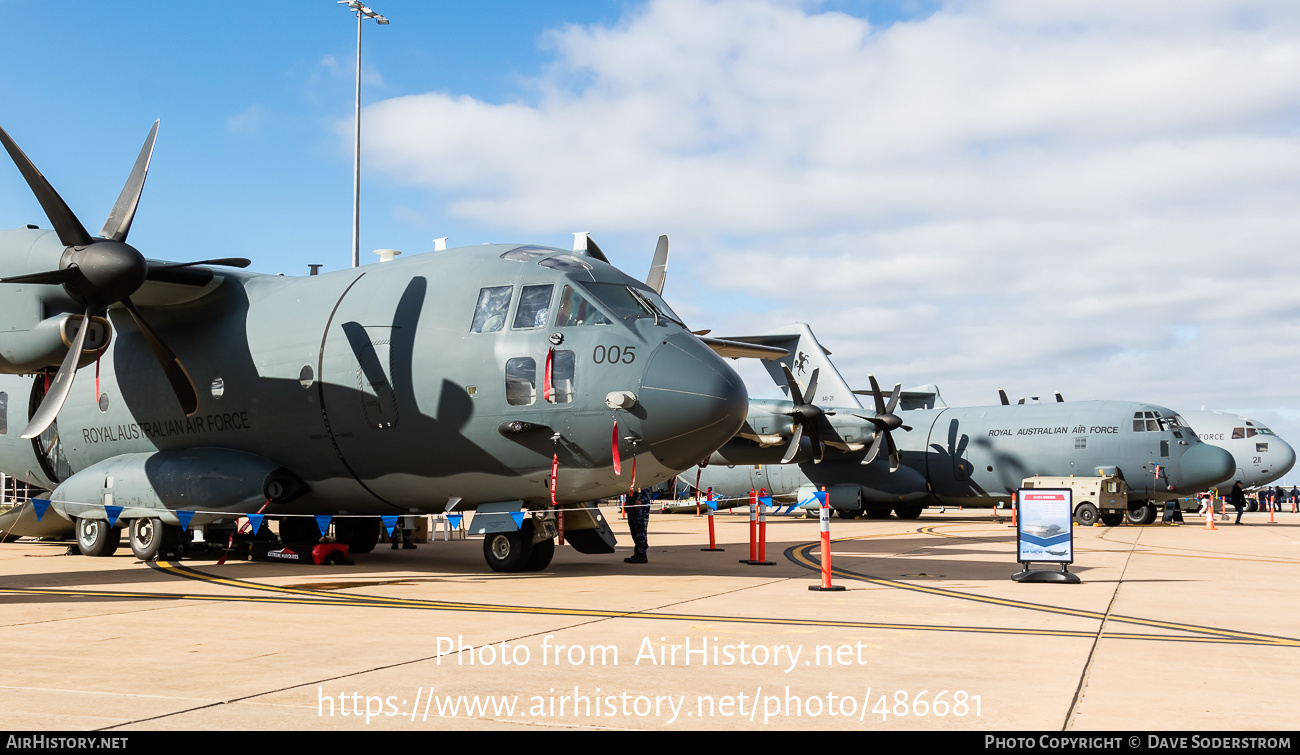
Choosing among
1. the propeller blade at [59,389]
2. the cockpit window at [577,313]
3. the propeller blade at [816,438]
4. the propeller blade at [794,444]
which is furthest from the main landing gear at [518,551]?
the propeller blade at [816,438]

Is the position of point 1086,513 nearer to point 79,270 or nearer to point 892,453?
point 892,453

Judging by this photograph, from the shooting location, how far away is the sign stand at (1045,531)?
13430 millimetres

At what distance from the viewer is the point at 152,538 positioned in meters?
16.2

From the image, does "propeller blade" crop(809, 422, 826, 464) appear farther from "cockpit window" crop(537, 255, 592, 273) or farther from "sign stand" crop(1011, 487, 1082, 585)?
"cockpit window" crop(537, 255, 592, 273)

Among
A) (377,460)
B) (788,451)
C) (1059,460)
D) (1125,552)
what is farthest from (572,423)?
(1059,460)

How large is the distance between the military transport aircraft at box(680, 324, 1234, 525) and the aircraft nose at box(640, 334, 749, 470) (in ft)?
57.0

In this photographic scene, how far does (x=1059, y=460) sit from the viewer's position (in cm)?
3438

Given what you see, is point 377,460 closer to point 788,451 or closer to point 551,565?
point 551,565

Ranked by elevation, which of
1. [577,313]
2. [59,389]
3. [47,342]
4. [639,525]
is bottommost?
[639,525]

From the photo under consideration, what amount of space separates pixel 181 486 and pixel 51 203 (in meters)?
4.57

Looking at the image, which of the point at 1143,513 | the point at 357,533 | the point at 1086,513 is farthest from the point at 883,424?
the point at 357,533

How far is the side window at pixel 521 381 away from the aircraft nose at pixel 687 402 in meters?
1.58
